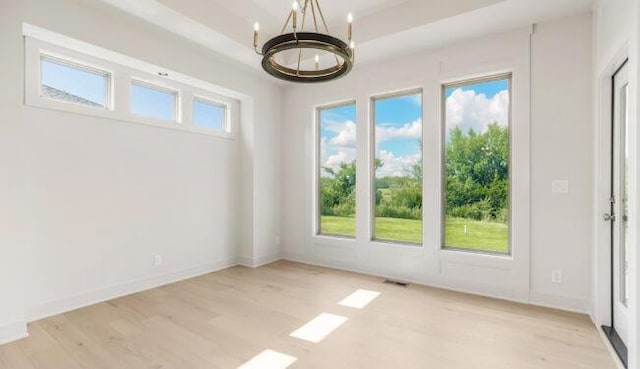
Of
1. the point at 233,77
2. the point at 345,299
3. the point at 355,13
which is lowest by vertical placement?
the point at 345,299

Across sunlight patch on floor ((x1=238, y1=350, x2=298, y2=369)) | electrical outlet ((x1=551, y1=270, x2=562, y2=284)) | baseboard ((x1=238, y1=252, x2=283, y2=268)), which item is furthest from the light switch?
baseboard ((x1=238, y1=252, x2=283, y2=268))

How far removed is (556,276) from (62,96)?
539 cm

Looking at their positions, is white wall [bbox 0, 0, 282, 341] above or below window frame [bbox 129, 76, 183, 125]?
below

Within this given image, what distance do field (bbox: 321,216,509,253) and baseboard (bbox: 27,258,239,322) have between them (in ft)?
8.43

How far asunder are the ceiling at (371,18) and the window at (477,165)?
2.26ft

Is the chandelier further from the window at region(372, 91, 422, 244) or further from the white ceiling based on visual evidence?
the window at region(372, 91, 422, 244)

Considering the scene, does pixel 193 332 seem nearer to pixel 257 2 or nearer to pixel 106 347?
pixel 106 347

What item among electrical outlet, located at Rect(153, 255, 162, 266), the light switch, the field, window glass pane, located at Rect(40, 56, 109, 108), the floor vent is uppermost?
window glass pane, located at Rect(40, 56, 109, 108)

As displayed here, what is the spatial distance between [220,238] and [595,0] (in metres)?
5.15

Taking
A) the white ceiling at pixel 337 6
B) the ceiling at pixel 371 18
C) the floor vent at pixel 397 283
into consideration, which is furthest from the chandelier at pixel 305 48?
the floor vent at pixel 397 283

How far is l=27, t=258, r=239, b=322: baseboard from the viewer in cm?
304

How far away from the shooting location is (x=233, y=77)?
4.61 meters

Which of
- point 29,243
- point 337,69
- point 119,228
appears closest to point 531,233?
point 337,69

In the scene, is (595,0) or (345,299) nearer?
(595,0)
